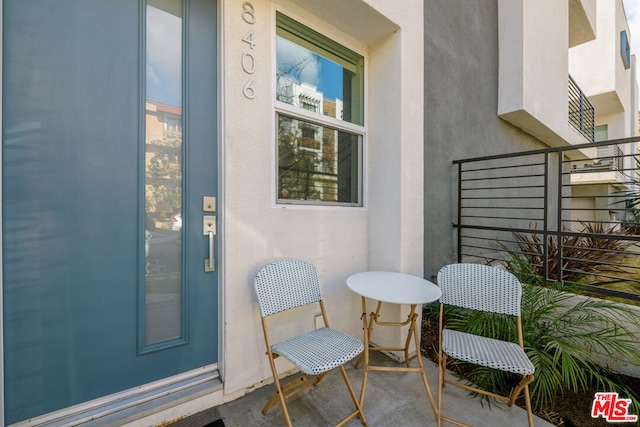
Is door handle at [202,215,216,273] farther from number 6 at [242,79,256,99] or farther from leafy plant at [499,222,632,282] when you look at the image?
leafy plant at [499,222,632,282]

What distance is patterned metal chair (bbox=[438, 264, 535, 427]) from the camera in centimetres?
157

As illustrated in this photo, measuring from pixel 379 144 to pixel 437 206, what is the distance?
1269 millimetres

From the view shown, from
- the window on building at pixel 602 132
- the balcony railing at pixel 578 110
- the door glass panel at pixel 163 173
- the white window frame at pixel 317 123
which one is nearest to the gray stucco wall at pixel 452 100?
the white window frame at pixel 317 123

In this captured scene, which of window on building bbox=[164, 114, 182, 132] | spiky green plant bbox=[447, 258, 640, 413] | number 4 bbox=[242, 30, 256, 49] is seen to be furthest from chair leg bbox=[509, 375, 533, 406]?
number 4 bbox=[242, 30, 256, 49]

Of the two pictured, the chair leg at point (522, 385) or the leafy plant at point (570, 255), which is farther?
the leafy plant at point (570, 255)

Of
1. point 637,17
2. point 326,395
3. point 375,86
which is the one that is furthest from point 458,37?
point 637,17

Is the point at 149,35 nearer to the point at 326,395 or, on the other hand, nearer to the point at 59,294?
the point at 59,294

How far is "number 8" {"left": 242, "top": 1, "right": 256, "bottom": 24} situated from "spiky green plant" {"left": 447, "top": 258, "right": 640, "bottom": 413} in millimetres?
3026

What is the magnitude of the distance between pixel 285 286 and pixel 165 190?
1.05 meters

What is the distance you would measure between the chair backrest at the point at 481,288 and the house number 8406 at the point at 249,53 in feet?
6.78

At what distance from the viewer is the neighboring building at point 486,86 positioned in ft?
10.6

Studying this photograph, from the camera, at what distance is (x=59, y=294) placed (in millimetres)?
1399

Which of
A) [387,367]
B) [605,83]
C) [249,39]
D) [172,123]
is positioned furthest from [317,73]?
[605,83]

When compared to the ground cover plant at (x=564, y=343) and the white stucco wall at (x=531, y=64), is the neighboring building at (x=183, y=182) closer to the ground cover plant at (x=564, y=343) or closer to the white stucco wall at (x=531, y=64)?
the ground cover plant at (x=564, y=343)
